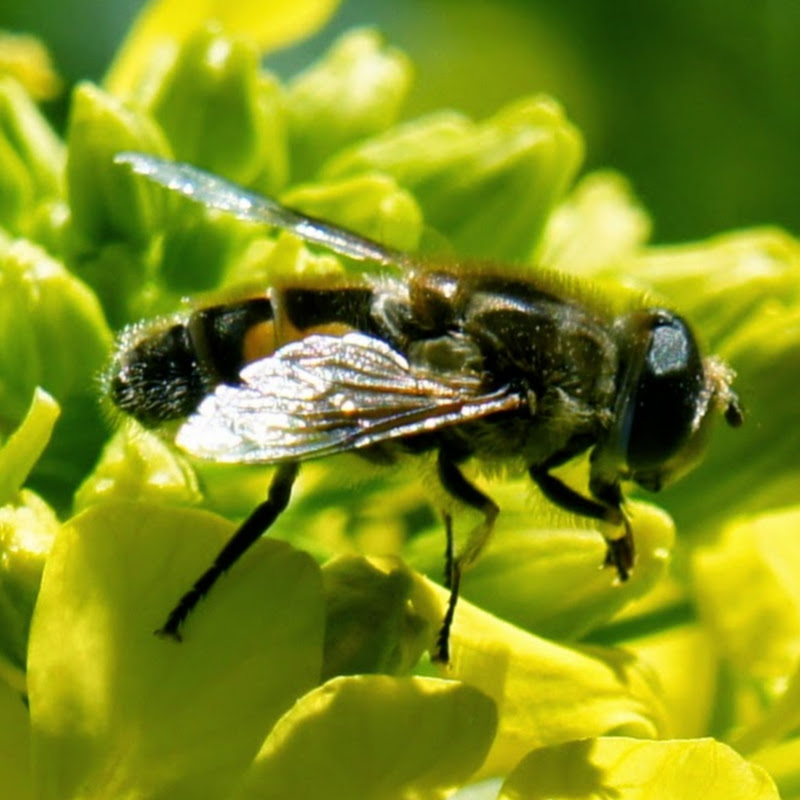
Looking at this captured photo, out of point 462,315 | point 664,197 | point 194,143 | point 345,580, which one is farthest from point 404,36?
point 345,580

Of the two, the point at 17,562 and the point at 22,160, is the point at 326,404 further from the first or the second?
the point at 22,160

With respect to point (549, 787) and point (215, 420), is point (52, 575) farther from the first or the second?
point (549, 787)

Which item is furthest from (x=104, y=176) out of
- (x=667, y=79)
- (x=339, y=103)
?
(x=667, y=79)

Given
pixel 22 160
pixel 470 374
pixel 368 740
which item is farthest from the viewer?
pixel 22 160

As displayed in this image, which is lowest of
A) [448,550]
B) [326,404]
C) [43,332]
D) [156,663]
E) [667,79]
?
[667,79]

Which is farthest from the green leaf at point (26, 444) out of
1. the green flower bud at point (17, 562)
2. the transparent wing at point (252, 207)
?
the transparent wing at point (252, 207)

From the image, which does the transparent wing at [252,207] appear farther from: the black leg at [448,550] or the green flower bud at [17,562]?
the green flower bud at [17,562]
